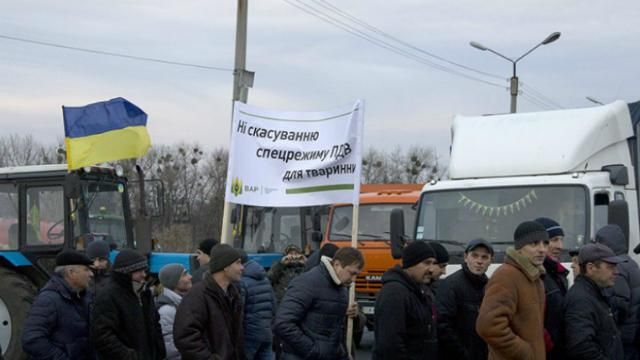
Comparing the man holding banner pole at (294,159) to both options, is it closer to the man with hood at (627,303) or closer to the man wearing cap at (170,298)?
the man wearing cap at (170,298)

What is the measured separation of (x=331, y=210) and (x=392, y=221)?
5528mm

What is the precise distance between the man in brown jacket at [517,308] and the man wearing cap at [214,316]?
5.78 feet

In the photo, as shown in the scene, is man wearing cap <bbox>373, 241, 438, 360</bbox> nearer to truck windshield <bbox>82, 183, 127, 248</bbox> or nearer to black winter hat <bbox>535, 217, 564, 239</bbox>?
black winter hat <bbox>535, 217, 564, 239</bbox>

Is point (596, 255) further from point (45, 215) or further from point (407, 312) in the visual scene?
point (45, 215)

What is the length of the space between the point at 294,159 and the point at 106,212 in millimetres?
5316

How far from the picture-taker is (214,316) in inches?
244

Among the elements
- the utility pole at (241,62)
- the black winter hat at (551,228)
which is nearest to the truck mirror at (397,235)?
the black winter hat at (551,228)

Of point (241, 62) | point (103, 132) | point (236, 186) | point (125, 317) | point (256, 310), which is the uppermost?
point (241, 62)

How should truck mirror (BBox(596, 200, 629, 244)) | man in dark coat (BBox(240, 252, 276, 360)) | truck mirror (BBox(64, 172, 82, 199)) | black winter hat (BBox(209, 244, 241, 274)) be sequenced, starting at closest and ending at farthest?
1. black winter hat (BBox(209, 244, 241, 274))
2. man in dark coat (BBox(240, 252, 276, 360))
3. truck mirror (BBox(596, 200, 629, 244))
4. truck mirror (BBox(64, 172, 82, 199))

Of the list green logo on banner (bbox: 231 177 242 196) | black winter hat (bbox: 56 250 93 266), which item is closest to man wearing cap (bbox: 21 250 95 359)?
black winter hat (bbox: 56 250 93 266)

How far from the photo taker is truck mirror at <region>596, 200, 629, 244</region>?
29.4ft

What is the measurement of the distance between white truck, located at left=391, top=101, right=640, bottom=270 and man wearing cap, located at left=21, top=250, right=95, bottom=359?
14.5 ft

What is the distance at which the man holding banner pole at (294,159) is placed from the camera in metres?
8.01

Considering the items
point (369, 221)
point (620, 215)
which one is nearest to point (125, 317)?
point (620, 215)
